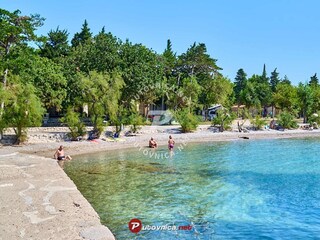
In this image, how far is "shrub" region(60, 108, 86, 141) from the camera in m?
34.4

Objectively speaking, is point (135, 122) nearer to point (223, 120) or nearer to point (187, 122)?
point (187, 122)

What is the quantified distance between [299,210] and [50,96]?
34.0m

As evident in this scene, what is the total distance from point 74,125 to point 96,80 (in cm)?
510

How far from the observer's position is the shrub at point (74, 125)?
113ft

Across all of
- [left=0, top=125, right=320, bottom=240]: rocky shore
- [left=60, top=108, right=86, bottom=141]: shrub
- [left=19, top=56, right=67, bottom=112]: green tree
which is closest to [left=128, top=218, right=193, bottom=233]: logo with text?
[left=0, top=125, right=320, bottom=240]: rocky shore

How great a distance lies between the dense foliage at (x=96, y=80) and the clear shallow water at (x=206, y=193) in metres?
7.95

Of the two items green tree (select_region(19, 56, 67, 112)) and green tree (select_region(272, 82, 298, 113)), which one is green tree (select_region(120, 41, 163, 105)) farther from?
green tree (select_region(272, 82, 298, 113))

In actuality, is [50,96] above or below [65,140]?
above

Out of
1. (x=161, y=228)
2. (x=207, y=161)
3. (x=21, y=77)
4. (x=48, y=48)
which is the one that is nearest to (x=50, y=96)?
(x=21, y=77)

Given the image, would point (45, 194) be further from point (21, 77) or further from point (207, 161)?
point (21, 77)

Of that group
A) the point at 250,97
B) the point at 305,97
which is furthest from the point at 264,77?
the point at 305,97

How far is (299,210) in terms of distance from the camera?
1395 cm

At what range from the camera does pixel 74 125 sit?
114 feet

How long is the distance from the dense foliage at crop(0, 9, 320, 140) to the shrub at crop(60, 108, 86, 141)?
113 mm
